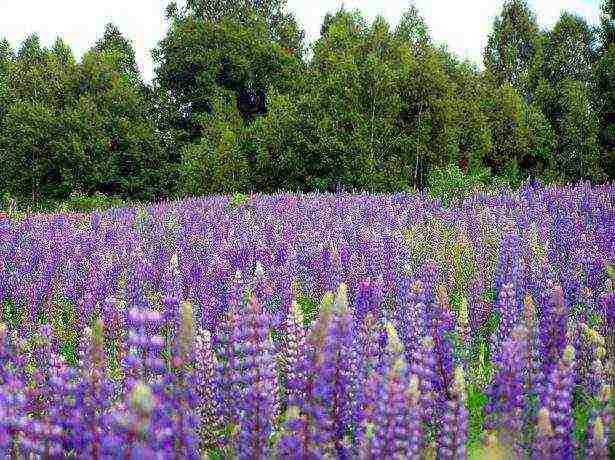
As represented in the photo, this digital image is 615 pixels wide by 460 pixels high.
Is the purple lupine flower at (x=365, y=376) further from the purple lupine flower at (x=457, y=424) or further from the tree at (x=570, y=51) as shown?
the tree at (x=570, y=51)

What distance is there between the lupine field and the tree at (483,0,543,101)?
993 inches

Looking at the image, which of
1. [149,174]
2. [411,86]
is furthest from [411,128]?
[149,174]

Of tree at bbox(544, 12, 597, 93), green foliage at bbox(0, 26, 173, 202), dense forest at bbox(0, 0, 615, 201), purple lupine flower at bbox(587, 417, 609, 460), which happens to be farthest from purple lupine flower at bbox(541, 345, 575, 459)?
green foliage at bbox(0, 26, 173, 202)

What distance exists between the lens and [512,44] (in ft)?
105

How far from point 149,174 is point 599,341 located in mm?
29250

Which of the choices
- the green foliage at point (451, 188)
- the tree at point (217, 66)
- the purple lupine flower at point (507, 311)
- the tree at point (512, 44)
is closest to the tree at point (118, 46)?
the tree at point (217, 66)

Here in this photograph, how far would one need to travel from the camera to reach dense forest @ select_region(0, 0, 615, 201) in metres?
20.4

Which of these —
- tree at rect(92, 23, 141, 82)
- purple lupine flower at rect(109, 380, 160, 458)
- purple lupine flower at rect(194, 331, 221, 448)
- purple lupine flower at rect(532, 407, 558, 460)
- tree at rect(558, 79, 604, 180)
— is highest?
tree at rect(92, 23, 141, 82)

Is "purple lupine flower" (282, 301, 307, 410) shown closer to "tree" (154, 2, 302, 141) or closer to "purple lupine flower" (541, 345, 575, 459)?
"purple lupine flower" (541, 345, 575, 459)

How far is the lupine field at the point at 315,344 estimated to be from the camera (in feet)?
7.82

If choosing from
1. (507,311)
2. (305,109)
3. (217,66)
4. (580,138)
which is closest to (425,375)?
(507,311)

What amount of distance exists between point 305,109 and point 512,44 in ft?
47.9

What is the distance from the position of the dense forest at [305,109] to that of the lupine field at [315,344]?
31.0 ft

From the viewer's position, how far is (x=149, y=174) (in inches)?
1236
